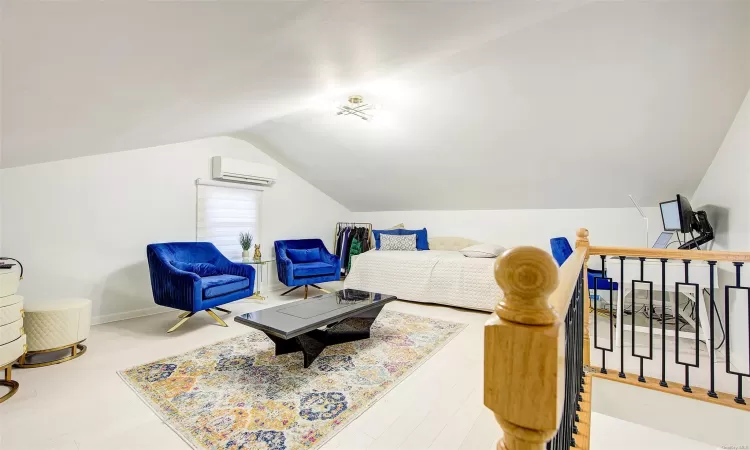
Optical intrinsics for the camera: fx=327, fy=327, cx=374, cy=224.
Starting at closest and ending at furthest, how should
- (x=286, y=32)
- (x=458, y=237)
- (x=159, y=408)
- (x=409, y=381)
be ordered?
(x=286, y=32) < (x=159, y=408) < (x=409, y=381) < (x=458, y=237)

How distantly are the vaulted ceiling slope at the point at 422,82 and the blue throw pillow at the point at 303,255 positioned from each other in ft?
5.16

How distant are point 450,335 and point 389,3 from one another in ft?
8.56

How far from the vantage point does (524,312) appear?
48 centimetres

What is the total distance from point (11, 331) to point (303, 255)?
3056 mm

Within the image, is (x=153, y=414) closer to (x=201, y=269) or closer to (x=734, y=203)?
(x=201, y=269)

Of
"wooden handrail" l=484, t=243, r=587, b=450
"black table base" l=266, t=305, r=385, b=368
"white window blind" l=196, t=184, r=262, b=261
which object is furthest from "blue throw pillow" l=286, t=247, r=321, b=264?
"wooden handrail" l=484, t=243, r=587, b=450

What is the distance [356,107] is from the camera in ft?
10.6

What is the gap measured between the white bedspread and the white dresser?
3274 millimetres

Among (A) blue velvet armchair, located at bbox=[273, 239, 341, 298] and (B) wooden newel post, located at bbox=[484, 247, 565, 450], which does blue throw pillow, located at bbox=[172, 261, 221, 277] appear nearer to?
(A) blue velvet armchair, located at bbox=[273, 239, 341, 298]

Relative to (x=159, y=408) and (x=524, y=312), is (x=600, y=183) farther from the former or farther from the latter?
(x=159, y=408)

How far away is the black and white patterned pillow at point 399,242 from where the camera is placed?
505 centimetres

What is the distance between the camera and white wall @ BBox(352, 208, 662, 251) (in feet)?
13.0

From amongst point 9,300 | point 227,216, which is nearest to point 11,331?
point 9,300

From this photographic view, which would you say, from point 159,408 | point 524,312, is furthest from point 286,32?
point 159,408
